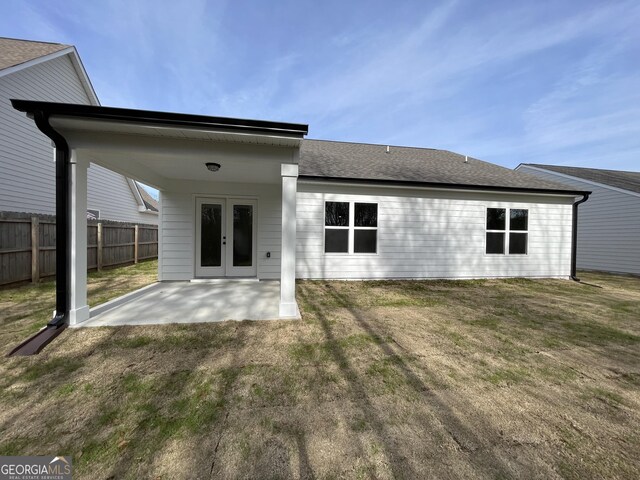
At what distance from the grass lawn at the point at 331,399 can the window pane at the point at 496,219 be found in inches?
185

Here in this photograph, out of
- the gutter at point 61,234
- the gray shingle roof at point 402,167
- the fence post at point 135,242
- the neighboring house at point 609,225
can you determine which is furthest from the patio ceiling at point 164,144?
the neighboring house at point 609,225

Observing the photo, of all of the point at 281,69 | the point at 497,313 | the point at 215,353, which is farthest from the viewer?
the point at 281,69

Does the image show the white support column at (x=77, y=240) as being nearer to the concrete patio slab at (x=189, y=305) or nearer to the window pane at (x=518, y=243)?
the concrete patio slab at (x=189, y=305)

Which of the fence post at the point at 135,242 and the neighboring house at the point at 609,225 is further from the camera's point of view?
the fence post at the point at 135,242

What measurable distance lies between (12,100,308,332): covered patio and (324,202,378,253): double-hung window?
6.46 ft

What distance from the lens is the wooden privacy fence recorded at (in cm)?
625

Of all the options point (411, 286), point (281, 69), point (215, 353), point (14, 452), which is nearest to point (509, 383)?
point (215, 353)

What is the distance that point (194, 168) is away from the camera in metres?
5.41

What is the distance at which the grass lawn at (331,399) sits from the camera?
5.75 ft

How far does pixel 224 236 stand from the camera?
23.7 ft

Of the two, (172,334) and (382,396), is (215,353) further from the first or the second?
(382,396)

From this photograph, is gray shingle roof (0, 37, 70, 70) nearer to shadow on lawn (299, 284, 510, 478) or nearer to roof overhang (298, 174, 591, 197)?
roof overhang (298, 174, 591, 197)

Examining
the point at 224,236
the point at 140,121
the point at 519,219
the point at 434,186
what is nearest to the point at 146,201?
the point at 224,236

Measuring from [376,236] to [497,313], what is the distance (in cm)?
370
